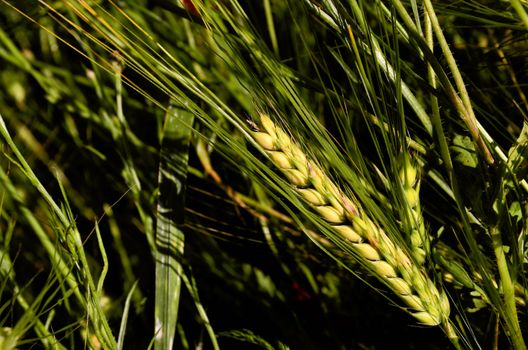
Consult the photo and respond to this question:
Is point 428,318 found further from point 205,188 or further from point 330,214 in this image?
point 205,188

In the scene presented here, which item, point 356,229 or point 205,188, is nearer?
point 356,229

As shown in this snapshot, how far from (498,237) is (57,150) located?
70cm

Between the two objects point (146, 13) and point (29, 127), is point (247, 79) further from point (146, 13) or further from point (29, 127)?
point (29, 127)

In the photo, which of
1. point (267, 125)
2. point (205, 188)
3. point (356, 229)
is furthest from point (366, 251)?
point (205, 188)

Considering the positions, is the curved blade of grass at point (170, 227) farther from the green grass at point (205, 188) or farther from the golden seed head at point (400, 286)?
the golden seed head at point (400, 286)

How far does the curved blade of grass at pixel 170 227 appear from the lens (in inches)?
27.8

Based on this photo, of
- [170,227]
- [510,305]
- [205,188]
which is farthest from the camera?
[205,188]

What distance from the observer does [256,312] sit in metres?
0.86

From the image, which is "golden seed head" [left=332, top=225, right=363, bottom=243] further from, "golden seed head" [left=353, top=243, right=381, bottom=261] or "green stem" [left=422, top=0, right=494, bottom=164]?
"green stem" [left=422, top=0, right=494, bottom=164]

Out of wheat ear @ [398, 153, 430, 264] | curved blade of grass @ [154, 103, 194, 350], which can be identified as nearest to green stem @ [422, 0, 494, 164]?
wheat ear @ [398, 153, 430, 264]

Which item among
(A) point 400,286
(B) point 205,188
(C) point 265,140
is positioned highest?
(C) point 265,140

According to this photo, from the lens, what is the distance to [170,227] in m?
0.76

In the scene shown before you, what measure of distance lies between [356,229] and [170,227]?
0.31 metres

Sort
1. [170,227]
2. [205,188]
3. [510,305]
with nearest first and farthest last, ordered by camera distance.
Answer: [510,305] → [170,227] → [205,188]
